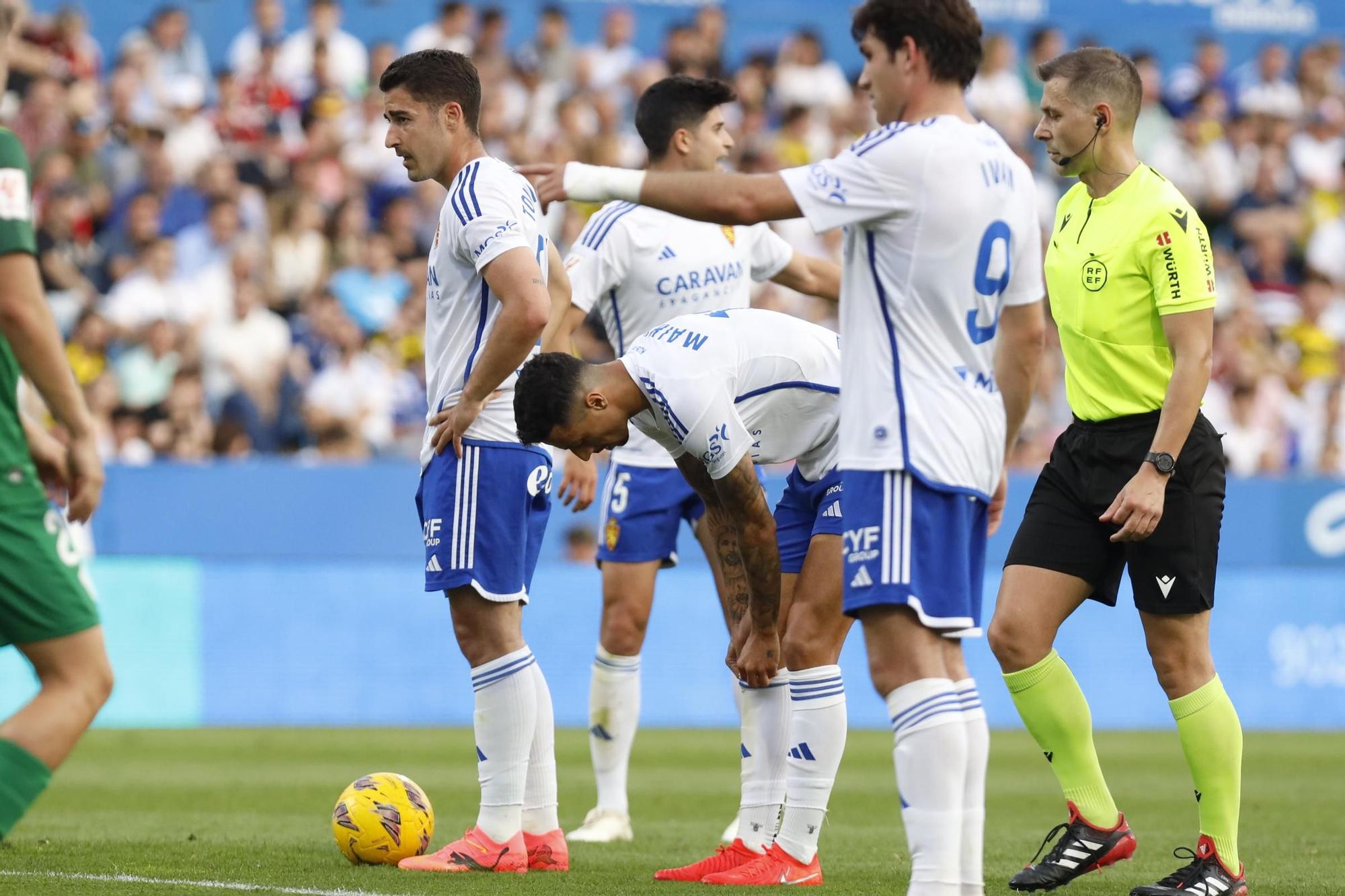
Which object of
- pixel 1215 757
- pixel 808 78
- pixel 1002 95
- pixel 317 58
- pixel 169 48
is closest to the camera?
pixel 1215 757

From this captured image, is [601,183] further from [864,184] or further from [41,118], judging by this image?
[41,118]

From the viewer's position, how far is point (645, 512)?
26.1 feet

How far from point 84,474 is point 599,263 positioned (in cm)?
361

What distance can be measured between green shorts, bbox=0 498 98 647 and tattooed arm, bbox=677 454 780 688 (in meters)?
2.07

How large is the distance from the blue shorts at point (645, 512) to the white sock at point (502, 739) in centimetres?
167

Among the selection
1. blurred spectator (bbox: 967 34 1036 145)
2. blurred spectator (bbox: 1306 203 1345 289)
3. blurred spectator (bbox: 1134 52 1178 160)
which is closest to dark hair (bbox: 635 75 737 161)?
blurred spectator (bbox: 967 34 1036 145)

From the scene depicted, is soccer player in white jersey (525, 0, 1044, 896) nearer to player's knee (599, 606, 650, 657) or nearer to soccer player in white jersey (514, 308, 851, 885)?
soccer player in white jersey (514, 308, 851, 885)

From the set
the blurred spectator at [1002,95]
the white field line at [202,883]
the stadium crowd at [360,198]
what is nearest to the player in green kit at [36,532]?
the white field line at [202,883]

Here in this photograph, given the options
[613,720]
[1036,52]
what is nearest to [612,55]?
[1036,52]

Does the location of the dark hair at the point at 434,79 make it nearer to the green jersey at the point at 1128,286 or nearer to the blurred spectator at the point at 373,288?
the green jersey at the point at 1128,286

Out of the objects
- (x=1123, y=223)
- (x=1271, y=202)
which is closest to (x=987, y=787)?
(x=1123, y=223)

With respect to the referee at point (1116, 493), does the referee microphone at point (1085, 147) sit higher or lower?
higher

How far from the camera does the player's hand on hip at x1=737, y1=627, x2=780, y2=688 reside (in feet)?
20.1

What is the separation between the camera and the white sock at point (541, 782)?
6.55 m
